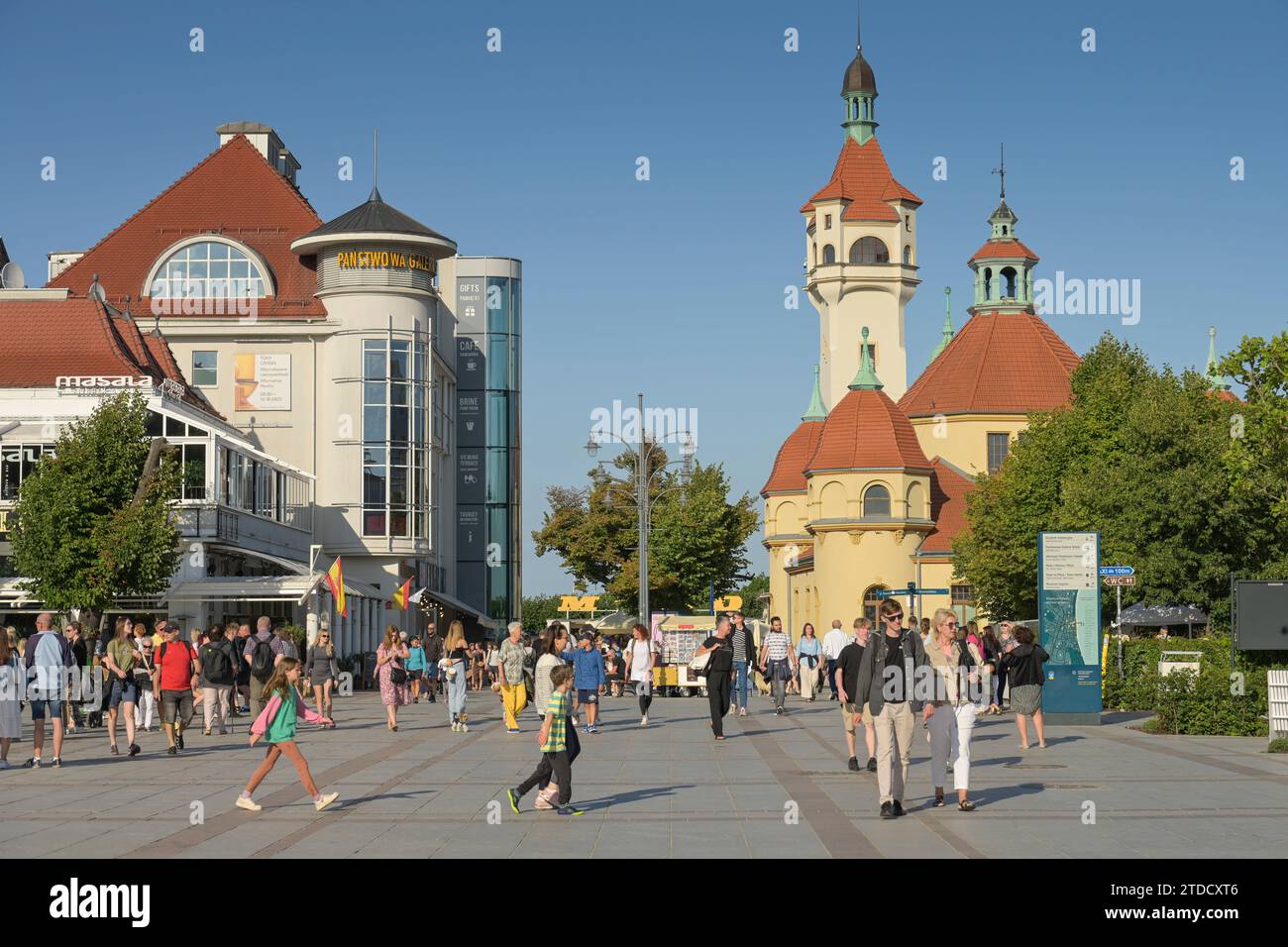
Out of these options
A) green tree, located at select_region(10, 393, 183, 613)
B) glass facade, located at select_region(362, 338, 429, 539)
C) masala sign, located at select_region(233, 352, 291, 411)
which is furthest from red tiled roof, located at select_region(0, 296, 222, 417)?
green tree, located at select_region(10, 393, 183, 613)

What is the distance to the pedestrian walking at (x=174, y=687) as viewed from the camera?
22391 millimetres

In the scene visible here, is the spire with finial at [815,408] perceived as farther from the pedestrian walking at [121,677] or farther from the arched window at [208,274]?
the pedestrian walking at [121,677]

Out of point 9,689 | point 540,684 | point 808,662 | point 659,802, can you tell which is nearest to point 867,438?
point 808,662

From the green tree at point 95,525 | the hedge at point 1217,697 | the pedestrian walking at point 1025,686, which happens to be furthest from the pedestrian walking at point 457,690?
the hedge at point 1217,697

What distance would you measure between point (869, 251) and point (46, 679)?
239ft

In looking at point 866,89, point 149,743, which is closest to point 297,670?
point 149,743

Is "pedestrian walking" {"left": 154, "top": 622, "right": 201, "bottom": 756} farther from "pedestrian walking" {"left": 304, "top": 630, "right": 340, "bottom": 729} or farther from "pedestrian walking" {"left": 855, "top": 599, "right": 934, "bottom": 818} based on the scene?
"pedestrian walking" {"left": 855, "top": 599, "right": 934, "bottom": 818}

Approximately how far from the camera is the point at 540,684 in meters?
20.2

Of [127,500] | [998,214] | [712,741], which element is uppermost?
[998,214]

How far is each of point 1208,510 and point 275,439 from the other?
116ft

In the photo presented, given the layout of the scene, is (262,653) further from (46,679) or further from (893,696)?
(893,696)

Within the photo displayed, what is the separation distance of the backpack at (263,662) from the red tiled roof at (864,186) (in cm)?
6662

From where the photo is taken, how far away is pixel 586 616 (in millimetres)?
101000
